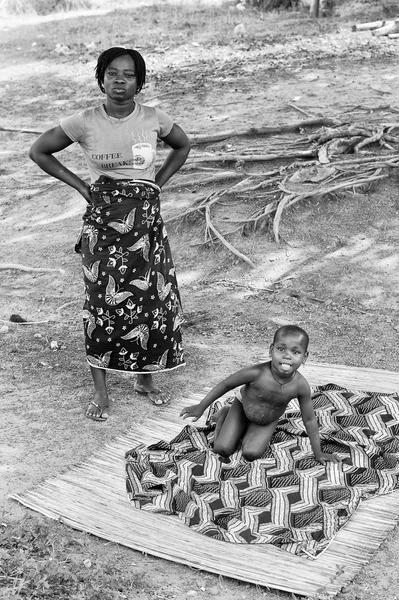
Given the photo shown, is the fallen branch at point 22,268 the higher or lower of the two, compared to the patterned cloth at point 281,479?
lower

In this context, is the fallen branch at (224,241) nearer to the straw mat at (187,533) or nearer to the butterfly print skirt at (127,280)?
the butterfly print skirt at (127,280)

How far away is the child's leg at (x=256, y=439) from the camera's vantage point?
12.2 ft

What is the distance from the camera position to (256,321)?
550cm

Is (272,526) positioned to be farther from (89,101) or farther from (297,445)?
(89,101)

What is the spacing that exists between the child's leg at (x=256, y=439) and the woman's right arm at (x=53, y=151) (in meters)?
1.37

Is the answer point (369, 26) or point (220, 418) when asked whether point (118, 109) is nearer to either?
point (220, 418)

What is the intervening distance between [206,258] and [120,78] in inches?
105

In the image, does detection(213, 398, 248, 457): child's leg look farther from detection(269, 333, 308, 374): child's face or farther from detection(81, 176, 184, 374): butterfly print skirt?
detection(81, 176, 184, 374): butterfly print skirt

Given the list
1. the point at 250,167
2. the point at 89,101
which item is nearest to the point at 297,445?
the point at 250,167

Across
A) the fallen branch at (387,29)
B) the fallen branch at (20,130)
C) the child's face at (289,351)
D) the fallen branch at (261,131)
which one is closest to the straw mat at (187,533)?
the child's face at (289,351)

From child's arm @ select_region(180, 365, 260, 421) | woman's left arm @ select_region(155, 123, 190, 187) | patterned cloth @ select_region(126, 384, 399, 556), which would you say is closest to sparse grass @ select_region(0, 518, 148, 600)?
patterned cloth @ select_region(126, 384, 399, 556)

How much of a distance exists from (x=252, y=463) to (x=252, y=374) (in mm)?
384

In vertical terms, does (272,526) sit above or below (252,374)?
below

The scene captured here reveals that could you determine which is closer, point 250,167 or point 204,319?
point 204,319
